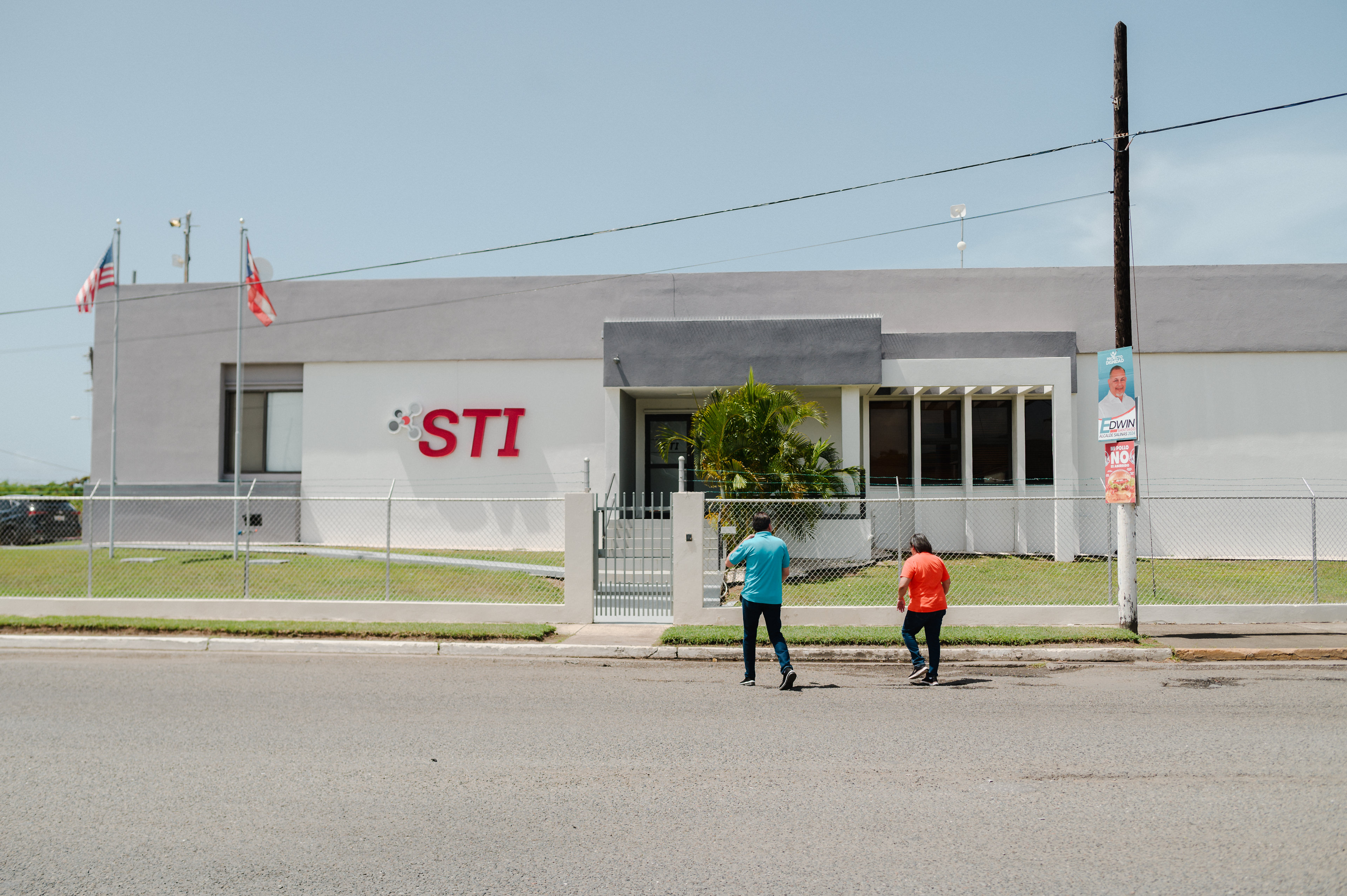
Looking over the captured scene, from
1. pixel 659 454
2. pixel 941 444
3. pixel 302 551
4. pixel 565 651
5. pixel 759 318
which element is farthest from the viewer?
pixel 659 454

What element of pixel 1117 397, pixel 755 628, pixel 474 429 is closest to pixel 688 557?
pixel 755 628

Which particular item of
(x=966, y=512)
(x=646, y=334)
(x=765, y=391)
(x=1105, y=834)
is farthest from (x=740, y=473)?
(x=1105, y=834)

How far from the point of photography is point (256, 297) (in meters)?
19.0

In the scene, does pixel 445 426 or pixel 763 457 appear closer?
pixel 763 457

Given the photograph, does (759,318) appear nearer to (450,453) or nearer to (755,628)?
(450,453)

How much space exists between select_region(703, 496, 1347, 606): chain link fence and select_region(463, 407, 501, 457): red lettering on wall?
7091mm

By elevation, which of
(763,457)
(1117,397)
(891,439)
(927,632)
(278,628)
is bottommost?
(278,628)

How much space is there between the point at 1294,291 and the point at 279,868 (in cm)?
2186

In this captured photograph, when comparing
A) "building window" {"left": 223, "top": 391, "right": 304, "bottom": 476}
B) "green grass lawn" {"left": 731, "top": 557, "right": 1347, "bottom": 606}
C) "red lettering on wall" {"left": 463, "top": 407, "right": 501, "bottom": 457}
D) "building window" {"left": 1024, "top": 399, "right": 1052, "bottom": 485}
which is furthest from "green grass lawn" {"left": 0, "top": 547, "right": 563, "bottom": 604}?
"building window" {"left": 1024, "top": 399, "right": 1052, "bottom": 485}

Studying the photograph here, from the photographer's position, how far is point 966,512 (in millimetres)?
18938

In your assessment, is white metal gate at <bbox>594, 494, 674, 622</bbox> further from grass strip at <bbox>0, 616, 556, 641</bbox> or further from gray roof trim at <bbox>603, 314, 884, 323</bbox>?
gray roof trim at <bbox>603, 314, 884, 323</bbox>

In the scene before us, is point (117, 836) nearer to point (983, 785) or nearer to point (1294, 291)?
point (983, 785)

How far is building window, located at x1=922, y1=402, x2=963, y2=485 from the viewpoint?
65.1 feet

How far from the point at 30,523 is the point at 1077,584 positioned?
747 inches
